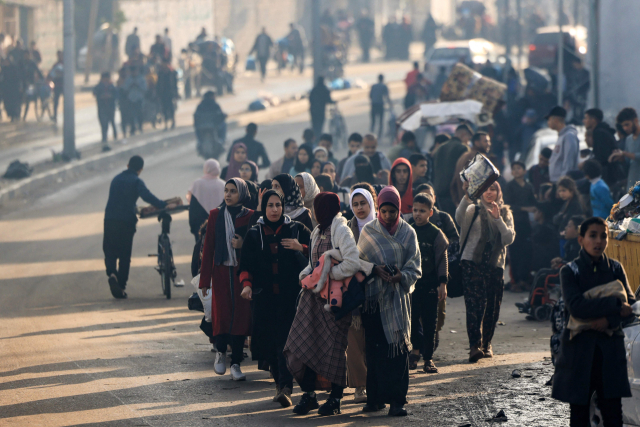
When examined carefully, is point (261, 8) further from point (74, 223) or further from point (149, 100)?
point (74, 223)

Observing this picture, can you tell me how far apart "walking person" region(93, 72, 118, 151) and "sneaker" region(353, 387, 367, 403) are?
55.7ft

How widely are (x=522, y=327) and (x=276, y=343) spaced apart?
13.1 feet

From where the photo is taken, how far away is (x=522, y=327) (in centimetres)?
1052

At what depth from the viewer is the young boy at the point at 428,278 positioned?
26.8ft

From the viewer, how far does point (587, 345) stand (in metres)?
5.58

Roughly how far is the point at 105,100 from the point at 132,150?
54.1 inches

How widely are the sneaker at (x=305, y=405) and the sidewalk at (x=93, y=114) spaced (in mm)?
15610

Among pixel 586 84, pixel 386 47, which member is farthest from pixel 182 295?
pixel 386 47

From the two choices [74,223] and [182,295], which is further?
[74,223]

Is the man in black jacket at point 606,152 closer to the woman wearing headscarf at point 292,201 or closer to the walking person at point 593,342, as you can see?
the woman wearing headscarf at point 292,201

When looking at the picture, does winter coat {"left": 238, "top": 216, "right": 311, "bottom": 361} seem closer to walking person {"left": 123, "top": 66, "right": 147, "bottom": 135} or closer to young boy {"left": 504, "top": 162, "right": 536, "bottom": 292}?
A: young boy {"left": 504, "top": 162, "right": 536, "bottom": 292}

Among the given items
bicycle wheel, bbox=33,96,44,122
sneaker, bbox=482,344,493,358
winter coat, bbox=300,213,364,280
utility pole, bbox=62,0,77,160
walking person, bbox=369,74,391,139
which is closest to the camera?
winter coat, bbox=300,213,364,280

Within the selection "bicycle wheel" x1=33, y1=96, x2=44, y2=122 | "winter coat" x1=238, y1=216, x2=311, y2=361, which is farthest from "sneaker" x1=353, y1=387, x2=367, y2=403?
"bicycle wheel" x1=33, y1=96, x2=44, y2=122

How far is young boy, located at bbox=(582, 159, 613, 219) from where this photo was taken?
1091cm
